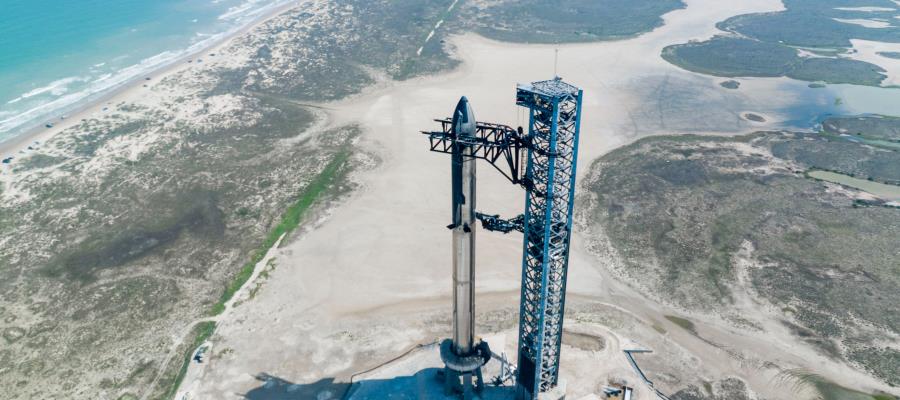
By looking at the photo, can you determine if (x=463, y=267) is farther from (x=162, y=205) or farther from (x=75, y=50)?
(x=75, y=50)

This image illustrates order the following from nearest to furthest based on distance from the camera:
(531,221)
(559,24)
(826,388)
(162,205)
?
(531,221) → (826,388) → (162,205) → (559,24)

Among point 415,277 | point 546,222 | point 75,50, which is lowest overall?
point 415,277

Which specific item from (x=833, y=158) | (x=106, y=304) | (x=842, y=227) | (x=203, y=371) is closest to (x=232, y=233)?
(x=106, y=304)

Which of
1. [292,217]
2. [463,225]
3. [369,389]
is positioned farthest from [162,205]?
[463,225]

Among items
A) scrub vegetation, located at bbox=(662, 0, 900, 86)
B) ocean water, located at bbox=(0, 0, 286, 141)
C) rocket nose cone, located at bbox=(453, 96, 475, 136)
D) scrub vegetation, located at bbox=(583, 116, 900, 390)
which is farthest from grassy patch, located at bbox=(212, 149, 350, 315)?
scrub vegetation, located at bbox=(662, 0, 900, 86)

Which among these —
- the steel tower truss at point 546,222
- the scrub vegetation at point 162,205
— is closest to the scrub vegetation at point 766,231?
the steel tower truss at point 546,222

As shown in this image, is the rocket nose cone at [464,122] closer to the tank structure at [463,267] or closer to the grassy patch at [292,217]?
the tank structure at [463,267]
